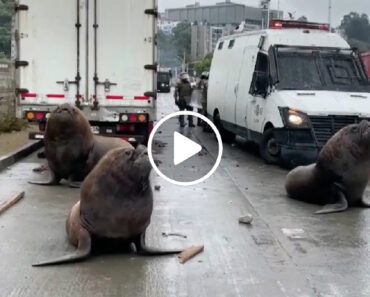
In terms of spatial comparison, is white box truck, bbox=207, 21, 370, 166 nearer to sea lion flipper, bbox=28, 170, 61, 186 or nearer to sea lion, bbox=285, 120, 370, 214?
sea lion, bbox=285, 120, 370, 214

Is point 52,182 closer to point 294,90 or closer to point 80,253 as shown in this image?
point 80,253

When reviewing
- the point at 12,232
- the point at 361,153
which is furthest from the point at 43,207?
the point at 361,153

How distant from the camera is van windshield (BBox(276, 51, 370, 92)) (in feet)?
51.6

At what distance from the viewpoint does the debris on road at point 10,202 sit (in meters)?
9.93

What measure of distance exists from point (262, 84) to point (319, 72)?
1252mm

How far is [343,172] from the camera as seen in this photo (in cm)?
1069

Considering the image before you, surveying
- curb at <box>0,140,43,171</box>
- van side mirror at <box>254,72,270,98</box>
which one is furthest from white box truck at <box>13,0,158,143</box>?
van side mirror at <box>254,72,270,98</box>

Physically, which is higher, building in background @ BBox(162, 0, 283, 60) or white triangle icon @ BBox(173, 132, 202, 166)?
building in background @ BBox(162, 0, 283, 60)

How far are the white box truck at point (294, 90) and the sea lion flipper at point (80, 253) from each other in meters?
7.77

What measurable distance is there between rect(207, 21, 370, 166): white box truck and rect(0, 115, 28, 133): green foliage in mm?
5721

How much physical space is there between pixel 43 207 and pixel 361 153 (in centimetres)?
452

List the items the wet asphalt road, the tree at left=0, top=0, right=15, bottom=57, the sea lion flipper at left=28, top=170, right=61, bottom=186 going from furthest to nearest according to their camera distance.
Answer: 1. the tree at left=0, top=0, right=15, bottom=57
2. the sea lion flipper at left=28, top=170, right=61, bottom=186
3. the wet asphalt road

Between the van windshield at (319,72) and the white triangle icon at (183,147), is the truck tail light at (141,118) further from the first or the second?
the van windshield at (319,72)
